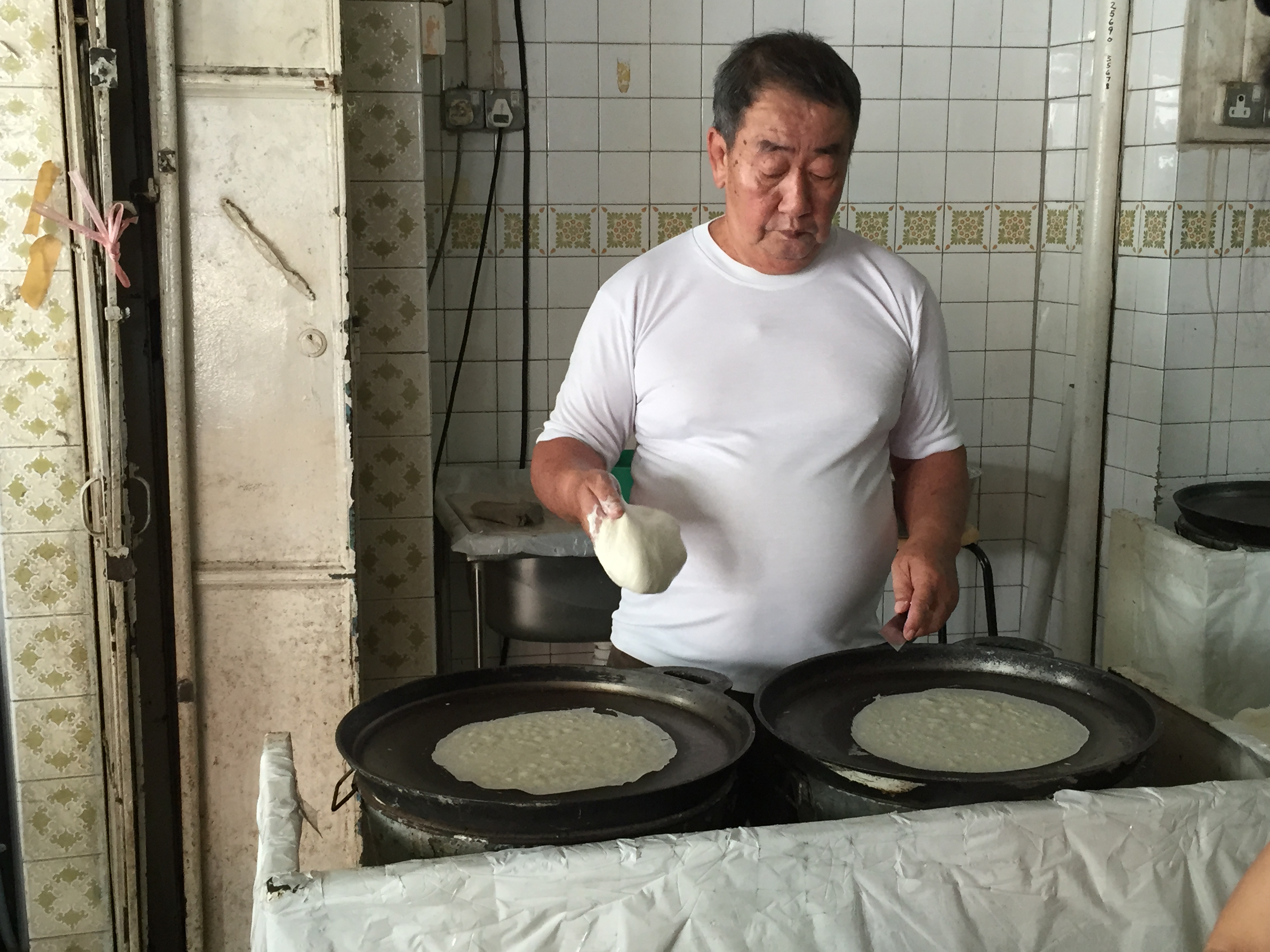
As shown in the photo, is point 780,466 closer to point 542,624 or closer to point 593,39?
point 542,624

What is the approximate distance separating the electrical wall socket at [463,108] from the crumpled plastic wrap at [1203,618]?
6.22ft

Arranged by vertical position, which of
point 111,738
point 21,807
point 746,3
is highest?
point 746,3

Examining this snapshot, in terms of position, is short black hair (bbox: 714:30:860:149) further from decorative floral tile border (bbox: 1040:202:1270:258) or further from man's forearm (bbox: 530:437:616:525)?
decorative floral tile border (bbox: 1040:202:1270:258)

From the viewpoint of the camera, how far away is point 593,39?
327cm

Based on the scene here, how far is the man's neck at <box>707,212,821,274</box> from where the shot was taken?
172cm

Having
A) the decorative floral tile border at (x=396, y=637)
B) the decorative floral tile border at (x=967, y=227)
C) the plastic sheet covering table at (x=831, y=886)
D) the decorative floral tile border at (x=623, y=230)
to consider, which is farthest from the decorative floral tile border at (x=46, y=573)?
the decorative floral tile border at (x=967, y=227)

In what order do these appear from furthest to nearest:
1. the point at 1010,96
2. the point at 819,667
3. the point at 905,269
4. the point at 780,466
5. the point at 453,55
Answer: the point at 1010,96 → the point at 453,55 → the point at 905,269 → the point at 780,466 → the point at 819,667

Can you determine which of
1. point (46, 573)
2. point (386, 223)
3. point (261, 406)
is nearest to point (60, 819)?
point (46, 573)

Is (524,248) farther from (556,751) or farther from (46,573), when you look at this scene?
(556,751)

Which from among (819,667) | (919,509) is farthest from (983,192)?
(819,667)

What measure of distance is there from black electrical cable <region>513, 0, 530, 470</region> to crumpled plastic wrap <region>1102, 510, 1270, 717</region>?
5.21 feet

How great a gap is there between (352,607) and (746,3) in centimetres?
195

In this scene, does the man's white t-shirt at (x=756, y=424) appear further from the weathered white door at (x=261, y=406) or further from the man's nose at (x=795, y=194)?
the weathered white door at (x=261, y=406)

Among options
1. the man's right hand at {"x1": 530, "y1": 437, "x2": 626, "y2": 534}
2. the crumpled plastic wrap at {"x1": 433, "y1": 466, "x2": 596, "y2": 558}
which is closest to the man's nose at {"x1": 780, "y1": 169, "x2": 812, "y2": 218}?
the man's right hand at {"x1": 530, "y1": 437, "x2": 626, "y2": 534}
